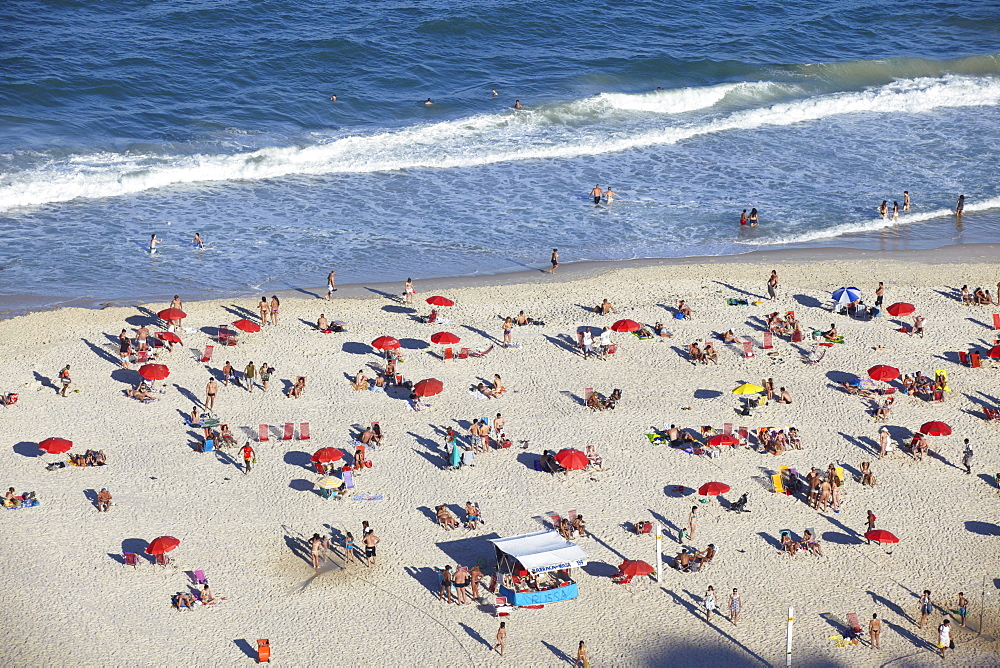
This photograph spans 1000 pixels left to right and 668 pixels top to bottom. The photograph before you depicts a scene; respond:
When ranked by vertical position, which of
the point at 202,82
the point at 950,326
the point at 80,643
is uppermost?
the point at 202,82

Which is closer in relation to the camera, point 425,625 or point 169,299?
point 425,625

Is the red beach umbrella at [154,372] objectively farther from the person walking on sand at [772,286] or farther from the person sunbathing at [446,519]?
the person walking on sand at [772,286]

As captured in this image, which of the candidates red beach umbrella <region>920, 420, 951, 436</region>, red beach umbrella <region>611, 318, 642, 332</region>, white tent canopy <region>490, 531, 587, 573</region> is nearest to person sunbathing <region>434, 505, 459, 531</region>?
white tent canopy <region>490, 531, 587, 573</region>

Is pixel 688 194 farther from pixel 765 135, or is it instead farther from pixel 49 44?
pixel 49 44

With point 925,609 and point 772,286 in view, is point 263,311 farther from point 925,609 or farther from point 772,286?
point 925,609

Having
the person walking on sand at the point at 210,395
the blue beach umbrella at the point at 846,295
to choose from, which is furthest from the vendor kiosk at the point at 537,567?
the blue beach umbrella at the point at 846,295

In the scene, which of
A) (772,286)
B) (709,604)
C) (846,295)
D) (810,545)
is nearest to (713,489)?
(810,545)

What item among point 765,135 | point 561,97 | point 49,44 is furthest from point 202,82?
point 765,135

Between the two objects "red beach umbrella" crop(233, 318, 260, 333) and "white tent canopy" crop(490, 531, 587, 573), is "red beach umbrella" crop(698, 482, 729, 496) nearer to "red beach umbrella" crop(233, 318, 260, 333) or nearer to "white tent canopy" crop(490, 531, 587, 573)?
"white tent canopy" crop(490, 531, 587, 573)
